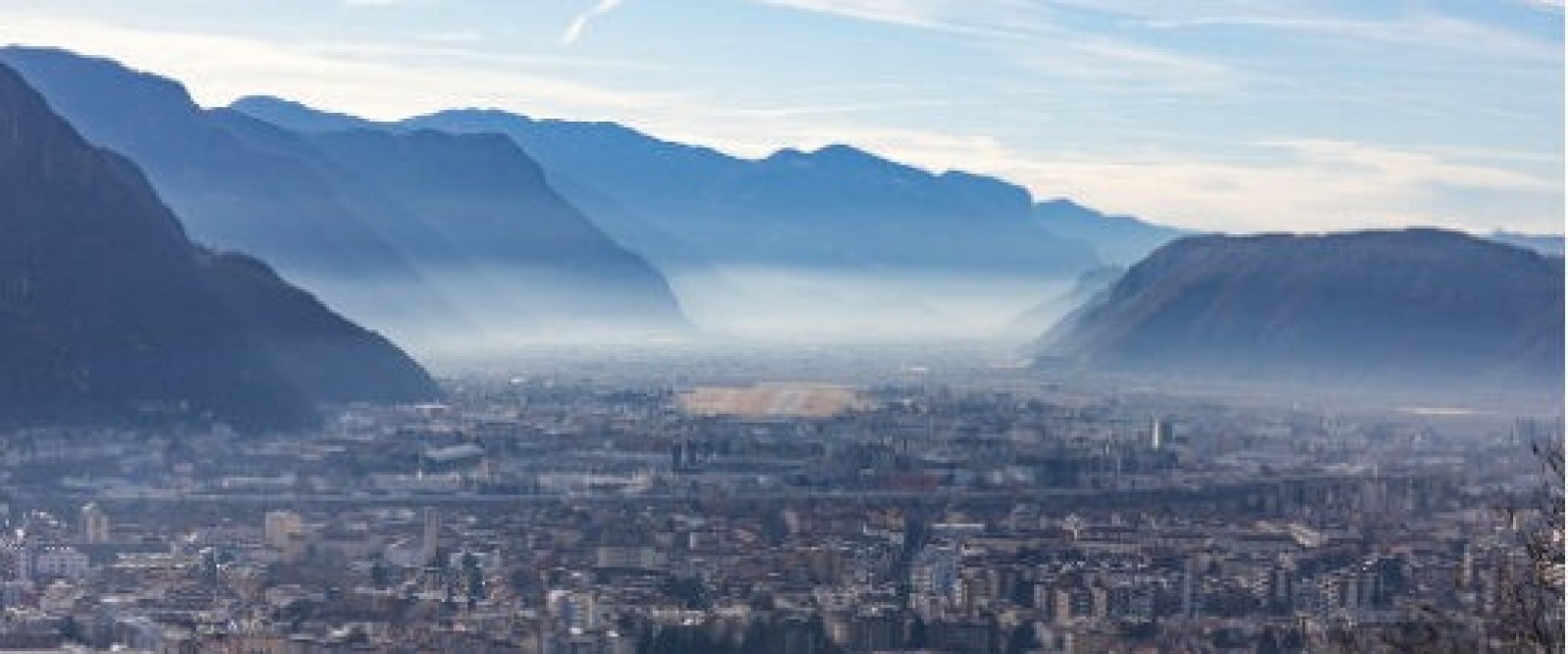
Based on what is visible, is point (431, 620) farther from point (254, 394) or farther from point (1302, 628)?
point (254, 394)

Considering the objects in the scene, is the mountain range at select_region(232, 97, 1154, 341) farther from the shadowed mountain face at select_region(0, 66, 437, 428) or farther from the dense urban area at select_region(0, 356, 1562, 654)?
the dense urban area at select_region(0, 356, 1562, 654)

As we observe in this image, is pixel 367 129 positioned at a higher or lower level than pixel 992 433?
higher

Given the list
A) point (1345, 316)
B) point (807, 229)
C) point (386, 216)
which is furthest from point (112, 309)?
point (807, 229)

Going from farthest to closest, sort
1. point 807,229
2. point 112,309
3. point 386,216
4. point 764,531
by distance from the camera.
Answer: point 807,229
point 386,216
point 112,309
point 764,531

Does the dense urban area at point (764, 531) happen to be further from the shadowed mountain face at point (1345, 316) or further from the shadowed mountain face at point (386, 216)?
the shadowed mountain face at point (386, 216)

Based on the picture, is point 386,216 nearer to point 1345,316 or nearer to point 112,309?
point 1345,316

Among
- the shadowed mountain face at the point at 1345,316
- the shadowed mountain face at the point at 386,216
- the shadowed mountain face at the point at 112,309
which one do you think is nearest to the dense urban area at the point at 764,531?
the shadowed mountain face at the point at 112,309

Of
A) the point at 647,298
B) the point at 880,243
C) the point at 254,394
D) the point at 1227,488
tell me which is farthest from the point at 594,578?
the point at 880,243
